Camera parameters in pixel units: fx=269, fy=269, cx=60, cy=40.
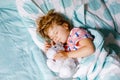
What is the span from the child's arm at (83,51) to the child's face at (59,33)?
3.6 inches

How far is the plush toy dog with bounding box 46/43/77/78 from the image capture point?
4.66ft

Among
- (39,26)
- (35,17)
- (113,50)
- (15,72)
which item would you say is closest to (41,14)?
(35,17)

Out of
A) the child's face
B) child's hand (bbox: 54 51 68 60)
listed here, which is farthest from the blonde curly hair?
child's hand (bbox: 54 51 68 60)

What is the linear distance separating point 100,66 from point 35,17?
1.83 ft

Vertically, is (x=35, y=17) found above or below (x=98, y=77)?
above

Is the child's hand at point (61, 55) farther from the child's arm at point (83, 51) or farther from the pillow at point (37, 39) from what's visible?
the pillow at point (37, 39)

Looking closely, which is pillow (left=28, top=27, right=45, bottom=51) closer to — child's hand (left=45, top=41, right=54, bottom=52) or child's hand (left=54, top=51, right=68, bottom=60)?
child's hand (left=45, top=41, right=54, bottom=52)

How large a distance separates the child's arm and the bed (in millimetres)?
30

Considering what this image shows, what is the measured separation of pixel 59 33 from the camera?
1.49 meters

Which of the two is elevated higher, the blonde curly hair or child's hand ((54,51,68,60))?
the blonde curly hair

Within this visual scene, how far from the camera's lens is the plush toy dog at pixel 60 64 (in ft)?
4.66

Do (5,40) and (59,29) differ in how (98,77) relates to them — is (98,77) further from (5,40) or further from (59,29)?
(5,40)

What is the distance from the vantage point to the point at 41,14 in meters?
1.69

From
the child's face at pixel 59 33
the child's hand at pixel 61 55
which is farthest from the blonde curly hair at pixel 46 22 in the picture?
the child's hand at pixel 61 55
